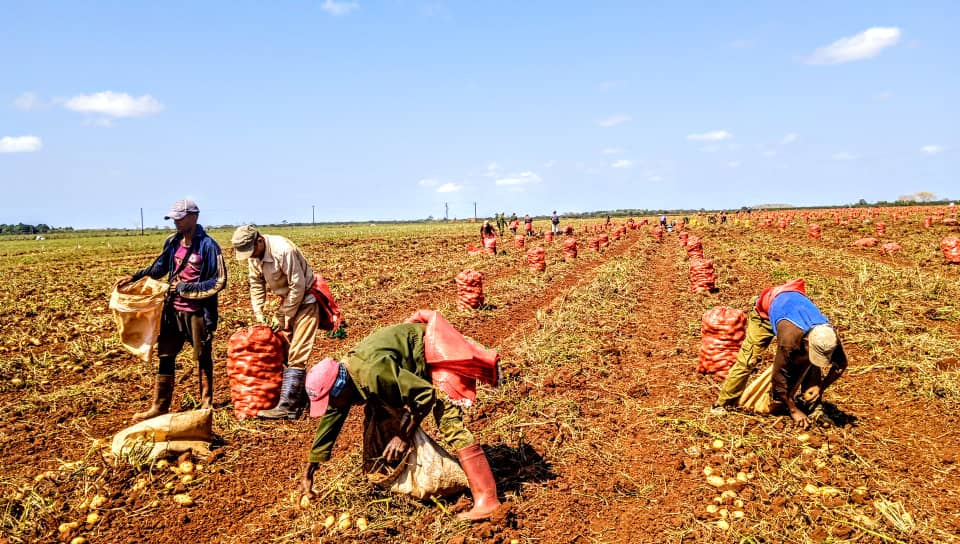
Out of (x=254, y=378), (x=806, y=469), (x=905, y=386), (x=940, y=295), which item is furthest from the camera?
(x=940, y=295)

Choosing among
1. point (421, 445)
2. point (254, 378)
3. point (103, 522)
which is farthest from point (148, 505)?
point (421, 445)

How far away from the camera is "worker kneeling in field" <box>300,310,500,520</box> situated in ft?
11.5

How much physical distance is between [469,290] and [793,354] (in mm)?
6622

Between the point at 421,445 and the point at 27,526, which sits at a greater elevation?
the point at 421,445

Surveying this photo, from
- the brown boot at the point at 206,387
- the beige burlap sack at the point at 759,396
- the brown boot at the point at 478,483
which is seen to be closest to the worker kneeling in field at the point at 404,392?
the brown boot at the point at 478,483

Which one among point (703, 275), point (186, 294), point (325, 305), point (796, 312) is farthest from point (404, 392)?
point (703, 275)

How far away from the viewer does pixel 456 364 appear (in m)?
3.75

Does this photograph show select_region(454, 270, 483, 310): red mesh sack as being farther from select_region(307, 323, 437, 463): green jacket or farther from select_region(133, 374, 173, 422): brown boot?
select_region(307, 323, 437, 463): green jacket

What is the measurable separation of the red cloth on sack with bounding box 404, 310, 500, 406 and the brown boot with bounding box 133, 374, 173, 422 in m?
3.21

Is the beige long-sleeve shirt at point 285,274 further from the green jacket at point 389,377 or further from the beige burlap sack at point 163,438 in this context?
the green jacket at point 389,377

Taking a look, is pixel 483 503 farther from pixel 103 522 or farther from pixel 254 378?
pixel 103 522

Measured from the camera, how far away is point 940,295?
1048cm

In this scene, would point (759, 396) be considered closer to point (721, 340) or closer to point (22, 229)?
point (721, 340)

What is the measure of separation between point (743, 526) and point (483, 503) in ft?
5.65
